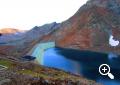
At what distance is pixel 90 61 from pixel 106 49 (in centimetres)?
6028

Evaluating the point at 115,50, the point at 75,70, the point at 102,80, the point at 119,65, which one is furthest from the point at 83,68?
the point at 115,50

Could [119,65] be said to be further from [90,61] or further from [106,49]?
[106,49]

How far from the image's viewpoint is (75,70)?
117750 mm

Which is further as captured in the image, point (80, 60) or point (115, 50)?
point (115, 50)

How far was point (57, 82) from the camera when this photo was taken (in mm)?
39219

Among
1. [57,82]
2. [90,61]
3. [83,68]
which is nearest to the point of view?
[57,82]

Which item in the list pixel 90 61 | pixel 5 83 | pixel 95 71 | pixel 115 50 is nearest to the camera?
pixel 5 83

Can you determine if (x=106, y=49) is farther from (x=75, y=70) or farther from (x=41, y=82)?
(x=41, y=82)

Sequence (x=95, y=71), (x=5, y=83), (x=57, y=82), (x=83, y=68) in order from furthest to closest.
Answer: (x=83, y=68) → (x=95, y=71) → (x=57, y=82) → (x=5, y=83)

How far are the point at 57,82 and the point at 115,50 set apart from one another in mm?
160097

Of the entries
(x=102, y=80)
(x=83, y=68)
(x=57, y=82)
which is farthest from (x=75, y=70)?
(x=57, y=82)

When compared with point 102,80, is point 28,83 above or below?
above

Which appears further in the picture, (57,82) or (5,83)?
(57,82)

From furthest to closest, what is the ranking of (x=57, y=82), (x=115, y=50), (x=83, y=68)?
1. (x=115, y=50)
2. (x=83, y=68)
3. (x=57, y=82)
